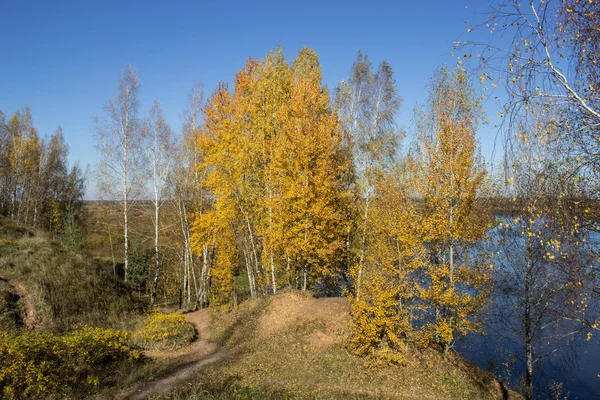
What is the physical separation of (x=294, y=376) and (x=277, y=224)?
22.6 ft

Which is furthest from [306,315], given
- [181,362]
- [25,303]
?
[25,303]

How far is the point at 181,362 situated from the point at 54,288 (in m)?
7.46

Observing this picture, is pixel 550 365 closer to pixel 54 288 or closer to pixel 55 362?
pixel 55 362

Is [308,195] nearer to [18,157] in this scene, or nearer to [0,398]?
[0,398]

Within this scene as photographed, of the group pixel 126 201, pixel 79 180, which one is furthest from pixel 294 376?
pixel 79 180

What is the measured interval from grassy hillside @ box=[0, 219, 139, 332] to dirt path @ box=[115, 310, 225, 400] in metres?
3.62

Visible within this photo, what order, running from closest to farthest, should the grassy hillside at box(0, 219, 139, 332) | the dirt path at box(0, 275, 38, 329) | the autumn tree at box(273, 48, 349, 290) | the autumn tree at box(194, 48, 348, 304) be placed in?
the dirt path at box(0, 275, 38, 329) → the grassy hillside at box(0, 219, 139, 332) → the autumn tree at box(273, 48, 349, 290) → the autumn tree at box(194, 48, 348, 304)

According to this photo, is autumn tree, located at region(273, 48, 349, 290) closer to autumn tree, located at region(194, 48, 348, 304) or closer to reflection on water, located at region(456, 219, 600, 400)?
autumn tree, located at region(194, 48, 348, 304)

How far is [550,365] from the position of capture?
16188 millimetres

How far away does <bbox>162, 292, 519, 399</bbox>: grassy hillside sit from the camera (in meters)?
10.0

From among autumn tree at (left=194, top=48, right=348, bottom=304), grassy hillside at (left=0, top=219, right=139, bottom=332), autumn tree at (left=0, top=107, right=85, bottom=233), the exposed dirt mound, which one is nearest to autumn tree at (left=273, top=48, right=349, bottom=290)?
autumn tree at (left=194, top=48, right=348, bottom=304)

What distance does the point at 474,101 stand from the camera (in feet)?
44.5

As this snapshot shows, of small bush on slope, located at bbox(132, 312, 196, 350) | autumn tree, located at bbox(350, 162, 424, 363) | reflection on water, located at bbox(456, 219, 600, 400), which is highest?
autumn tree, located at bbox(350, 162, 424, 363)

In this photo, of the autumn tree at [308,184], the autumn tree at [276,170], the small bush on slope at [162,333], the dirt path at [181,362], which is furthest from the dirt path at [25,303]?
the autumn tree at [308,184]
